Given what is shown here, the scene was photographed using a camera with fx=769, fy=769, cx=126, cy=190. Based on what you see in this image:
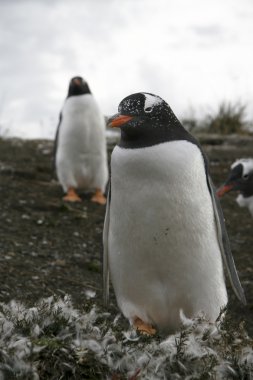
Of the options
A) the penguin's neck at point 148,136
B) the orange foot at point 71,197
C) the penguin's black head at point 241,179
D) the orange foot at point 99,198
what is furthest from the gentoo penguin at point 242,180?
the penguin's neck at point 148,136

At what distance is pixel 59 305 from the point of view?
3.30 meters

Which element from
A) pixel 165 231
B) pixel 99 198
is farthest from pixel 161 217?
pixel 99 198

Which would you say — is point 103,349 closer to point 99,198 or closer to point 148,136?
point 148,136

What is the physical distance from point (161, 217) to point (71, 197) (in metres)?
4.99

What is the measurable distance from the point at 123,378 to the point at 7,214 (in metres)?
4.94

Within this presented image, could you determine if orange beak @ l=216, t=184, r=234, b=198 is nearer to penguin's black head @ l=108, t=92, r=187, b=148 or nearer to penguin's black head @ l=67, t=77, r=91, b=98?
penguin's black head @ l=67, t=77, r=91, b=98

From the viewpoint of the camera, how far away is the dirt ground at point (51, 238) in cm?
554

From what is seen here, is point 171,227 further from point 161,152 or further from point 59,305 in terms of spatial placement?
point 59,305

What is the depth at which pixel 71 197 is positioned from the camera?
8.88 metres

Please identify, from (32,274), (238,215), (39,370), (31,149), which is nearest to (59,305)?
(39,370)

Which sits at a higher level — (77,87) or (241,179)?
(77,87)

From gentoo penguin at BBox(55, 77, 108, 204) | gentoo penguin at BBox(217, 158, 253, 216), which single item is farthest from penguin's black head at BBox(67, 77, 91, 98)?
gentoo penguin at BBox(217, 158, 253, 216)

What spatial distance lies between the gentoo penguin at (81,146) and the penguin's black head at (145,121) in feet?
16.1

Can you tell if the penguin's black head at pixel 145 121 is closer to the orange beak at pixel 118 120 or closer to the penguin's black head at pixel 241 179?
the orange beak at pixel 118 120
